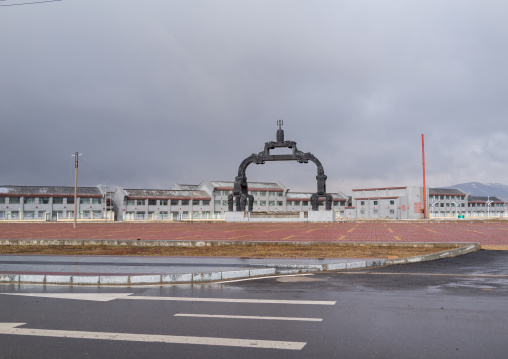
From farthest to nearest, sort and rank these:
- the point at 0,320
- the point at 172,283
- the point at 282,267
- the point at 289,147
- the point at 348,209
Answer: the point at 348,209, the point at 289,147, the point at 282,267, the point at 172,283, the point at 0,320

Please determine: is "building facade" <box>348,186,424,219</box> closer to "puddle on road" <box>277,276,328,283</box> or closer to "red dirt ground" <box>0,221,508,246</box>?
"red dirt ground" <box>0,221,508,246</box>

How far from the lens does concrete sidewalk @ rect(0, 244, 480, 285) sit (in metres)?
9.17

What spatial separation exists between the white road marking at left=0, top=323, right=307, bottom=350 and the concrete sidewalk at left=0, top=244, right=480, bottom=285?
377 cm

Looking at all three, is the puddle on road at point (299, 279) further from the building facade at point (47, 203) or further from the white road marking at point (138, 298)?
the building facade at point (47, 203)

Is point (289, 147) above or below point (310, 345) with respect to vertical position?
above

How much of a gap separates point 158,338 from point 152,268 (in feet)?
19.4

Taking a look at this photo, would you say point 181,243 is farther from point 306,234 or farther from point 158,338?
point 158,338

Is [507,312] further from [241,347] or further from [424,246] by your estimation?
[424,246]

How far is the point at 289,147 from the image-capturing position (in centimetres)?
5209

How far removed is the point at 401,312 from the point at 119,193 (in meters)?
88.4

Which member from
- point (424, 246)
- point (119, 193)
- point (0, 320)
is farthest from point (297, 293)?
point (119, 193)

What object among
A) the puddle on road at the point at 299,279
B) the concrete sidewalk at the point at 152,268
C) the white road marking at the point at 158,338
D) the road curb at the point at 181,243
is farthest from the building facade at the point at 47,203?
the white road marking at the point at 158,338

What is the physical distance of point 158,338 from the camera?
4910 millimetres

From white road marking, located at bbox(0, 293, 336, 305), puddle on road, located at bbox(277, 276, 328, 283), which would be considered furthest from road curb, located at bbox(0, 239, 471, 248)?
white road marking, located at bbox(0, 293, 336, 305)
